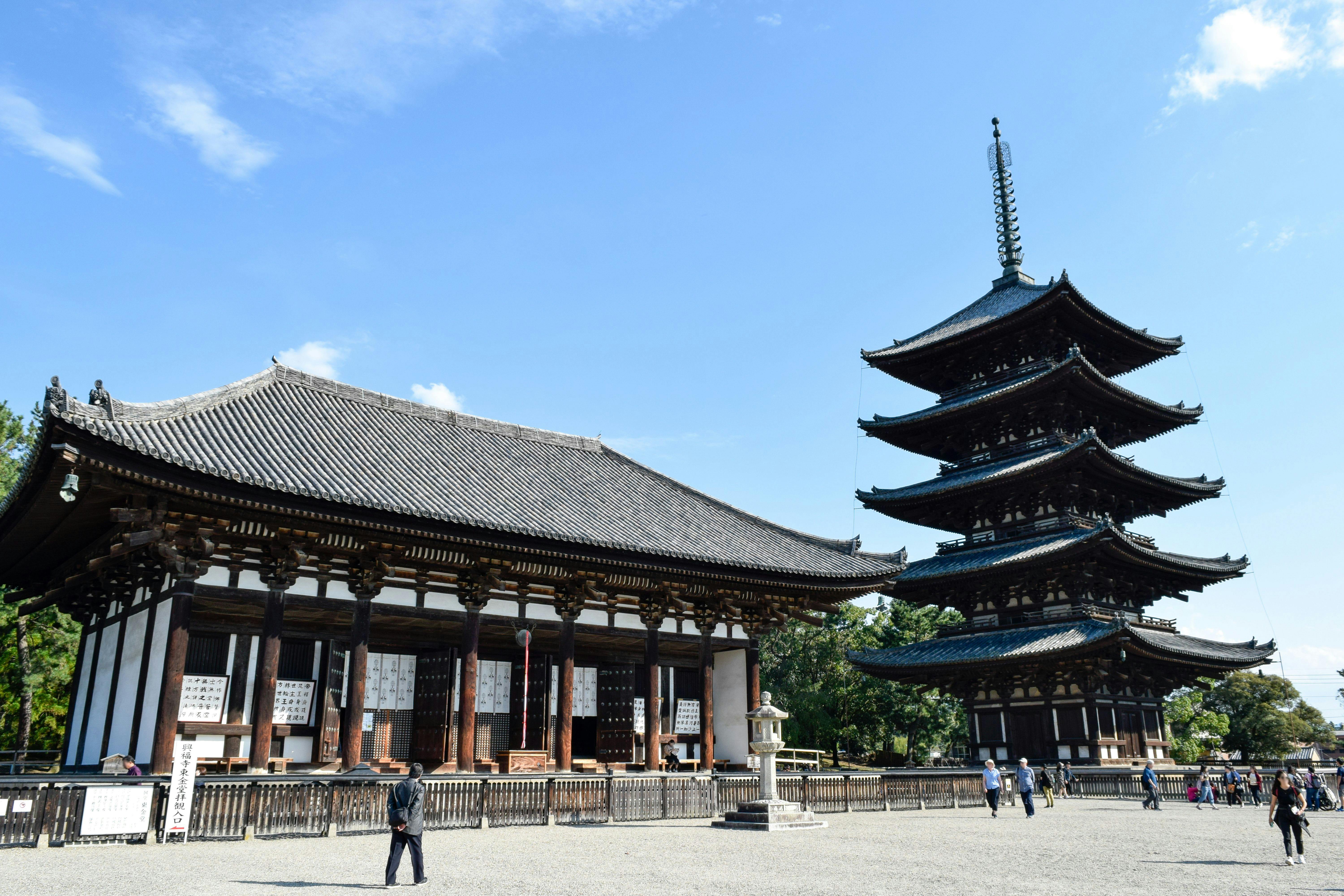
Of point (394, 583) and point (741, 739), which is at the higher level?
point (394, 583)

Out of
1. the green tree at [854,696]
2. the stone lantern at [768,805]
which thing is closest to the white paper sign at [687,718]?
the stone lantern at [768,805]

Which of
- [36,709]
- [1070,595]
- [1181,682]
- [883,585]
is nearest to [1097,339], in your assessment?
[1070,595]

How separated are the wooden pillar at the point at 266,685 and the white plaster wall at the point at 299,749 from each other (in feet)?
3.66

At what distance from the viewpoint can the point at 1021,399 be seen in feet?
114

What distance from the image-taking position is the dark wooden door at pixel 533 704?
22.9 metres

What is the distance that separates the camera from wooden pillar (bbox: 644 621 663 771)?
22.8 m

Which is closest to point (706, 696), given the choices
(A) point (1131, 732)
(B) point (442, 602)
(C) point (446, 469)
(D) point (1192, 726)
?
(B) point (442, 602)

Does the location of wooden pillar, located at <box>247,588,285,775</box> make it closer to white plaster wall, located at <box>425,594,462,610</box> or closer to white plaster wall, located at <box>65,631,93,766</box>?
white plaster wall, located at <box>425,594,462,610</box>

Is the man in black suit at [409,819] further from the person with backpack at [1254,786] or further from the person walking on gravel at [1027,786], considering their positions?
the person with backpack at [1254,786]

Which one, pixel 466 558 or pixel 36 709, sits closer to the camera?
pixel 466 558

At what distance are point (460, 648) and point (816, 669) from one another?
119 ft

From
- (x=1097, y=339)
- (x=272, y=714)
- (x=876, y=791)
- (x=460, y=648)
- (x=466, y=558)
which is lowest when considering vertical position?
(x=876, y=791)

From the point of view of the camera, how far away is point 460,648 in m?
22.1

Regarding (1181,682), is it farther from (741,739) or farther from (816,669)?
(816,669)
